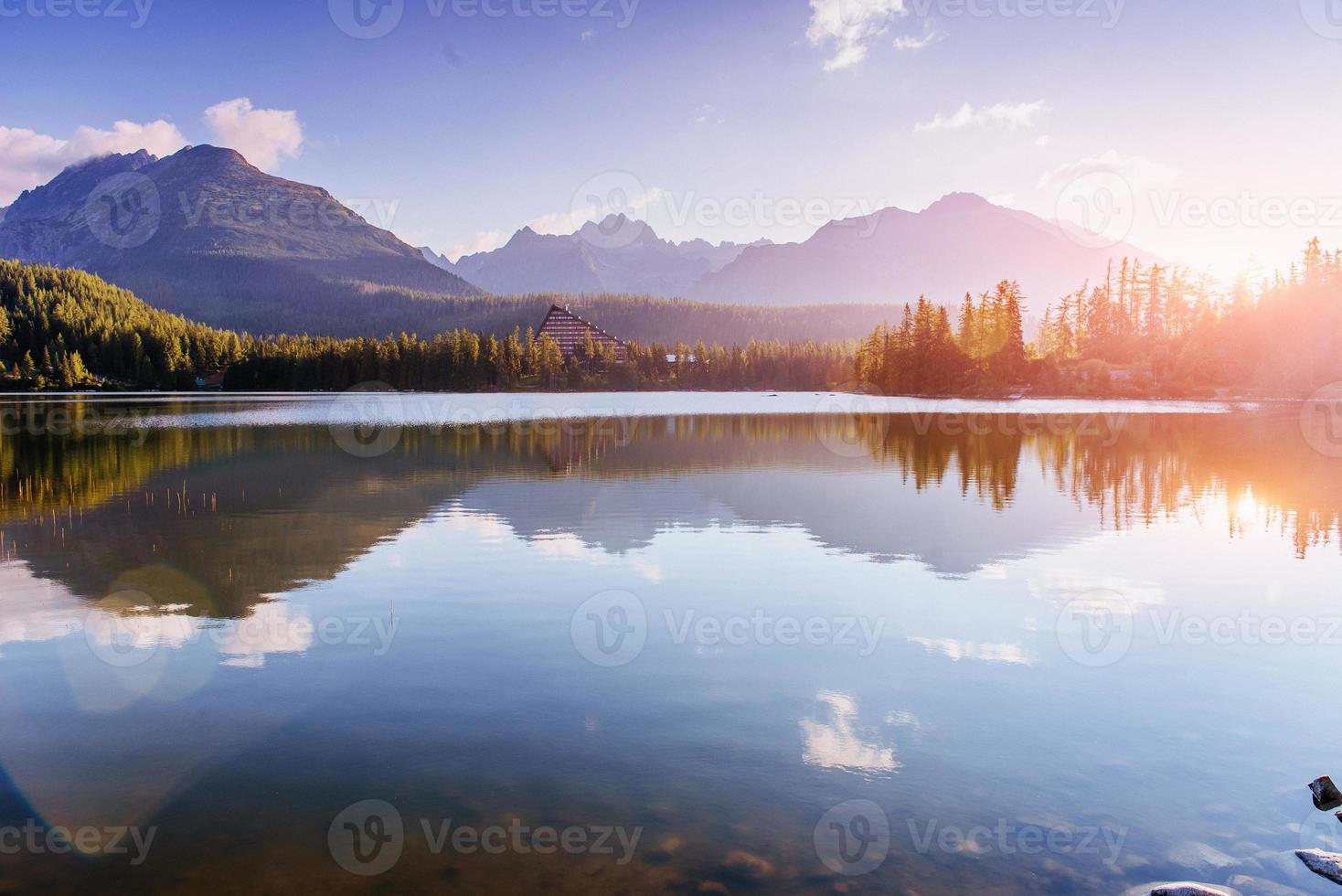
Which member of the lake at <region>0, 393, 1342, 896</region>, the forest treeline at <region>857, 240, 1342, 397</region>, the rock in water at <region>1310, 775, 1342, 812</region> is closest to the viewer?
the lake at <region>0, 393, 1342, 896</region>

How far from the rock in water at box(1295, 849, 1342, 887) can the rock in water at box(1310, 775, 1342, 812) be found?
1245 mm

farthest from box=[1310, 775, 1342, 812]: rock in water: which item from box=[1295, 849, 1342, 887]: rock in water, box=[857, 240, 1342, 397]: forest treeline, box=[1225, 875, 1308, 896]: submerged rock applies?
box=[857, 240, 1342, 397]: forest treeline

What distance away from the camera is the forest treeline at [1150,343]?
440 feet

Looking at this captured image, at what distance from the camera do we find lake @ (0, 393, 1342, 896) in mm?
8336

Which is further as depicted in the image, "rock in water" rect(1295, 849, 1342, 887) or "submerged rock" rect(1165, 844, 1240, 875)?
"submerged rock" rect(1165, 844, 1240, 875)

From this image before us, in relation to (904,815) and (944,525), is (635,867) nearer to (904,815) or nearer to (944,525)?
(904,815)

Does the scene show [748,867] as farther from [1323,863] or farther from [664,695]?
[1323,863]

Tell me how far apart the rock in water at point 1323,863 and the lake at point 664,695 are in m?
0.13

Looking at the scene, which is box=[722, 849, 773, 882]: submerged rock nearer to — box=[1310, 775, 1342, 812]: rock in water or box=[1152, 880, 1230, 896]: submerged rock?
box=[1152, 880, 1230, 896]: submerged rock

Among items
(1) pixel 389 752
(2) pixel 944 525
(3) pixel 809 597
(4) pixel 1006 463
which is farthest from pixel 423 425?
(1) pixel 389 752

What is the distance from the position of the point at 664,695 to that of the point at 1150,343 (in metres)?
169

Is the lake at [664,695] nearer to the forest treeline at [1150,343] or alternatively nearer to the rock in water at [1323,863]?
the rock in water at [1323,863]

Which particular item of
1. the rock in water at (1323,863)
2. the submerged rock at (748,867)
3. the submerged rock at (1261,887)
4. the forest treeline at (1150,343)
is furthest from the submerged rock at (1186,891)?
the forest treeline at (1150,343)

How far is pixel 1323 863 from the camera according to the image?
8148mm
